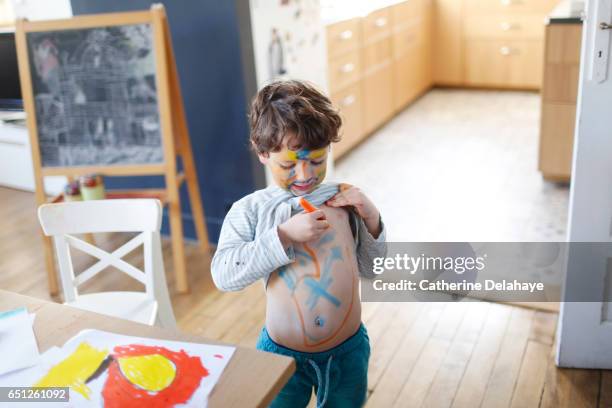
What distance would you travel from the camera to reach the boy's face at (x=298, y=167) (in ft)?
3.95

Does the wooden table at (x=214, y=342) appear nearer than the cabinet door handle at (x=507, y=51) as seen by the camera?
Yes

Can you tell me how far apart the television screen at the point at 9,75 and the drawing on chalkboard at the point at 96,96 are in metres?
0.25

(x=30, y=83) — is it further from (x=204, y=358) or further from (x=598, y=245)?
(x=598, y=245)

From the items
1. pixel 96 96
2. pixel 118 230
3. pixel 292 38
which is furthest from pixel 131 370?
pixel 292 38

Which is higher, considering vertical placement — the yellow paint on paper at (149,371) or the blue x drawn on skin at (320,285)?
the blue x drawn on skin at (320,285)

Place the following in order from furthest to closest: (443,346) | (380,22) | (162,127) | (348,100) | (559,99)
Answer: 1. (380,22)
2. (348,100)
3. (559,99)
4. (162,127)
5. (443,346)

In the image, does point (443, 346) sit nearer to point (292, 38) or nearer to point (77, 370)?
point (77, 370)

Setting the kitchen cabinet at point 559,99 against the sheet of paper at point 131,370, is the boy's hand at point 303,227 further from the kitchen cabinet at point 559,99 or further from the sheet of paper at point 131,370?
the kitchen cabinet at point 559,99

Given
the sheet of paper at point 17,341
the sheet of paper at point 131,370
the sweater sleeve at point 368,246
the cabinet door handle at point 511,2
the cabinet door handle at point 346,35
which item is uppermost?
the cabinet door handle at point 511,2

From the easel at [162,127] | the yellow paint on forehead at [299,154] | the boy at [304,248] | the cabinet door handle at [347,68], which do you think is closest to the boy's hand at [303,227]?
the boy at [304,248]

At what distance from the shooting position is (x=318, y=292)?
1268mm

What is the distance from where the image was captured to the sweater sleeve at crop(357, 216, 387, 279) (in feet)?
4.39

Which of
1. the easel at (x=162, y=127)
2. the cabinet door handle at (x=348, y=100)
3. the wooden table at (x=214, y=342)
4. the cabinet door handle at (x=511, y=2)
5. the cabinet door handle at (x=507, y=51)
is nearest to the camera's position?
the wooden table at (x=214, y=342)

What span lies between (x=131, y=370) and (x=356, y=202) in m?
0.51
